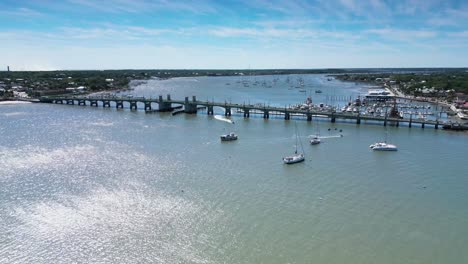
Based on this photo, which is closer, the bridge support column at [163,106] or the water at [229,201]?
the water at [229,201]

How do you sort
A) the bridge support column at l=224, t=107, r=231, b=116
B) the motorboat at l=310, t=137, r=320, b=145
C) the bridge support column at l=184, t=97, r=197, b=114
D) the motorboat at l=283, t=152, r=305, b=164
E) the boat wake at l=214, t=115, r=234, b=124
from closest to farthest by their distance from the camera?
the motorboat at l=283, t=152, r=305, b=164 → the motorboat at l=310, t=137, r=320, b=145 → the boat wake at l=214, t=115, r=234, b=124 → the bridge support column at l=224, t=107, r=231, b=116 → the bridge support column at l=184, t=97, r=197, b=114

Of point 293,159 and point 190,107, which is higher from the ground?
point 190,107

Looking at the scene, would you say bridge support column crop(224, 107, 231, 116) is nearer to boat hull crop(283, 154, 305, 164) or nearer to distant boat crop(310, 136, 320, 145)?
distant boat crop(310, 136, 320, 145)

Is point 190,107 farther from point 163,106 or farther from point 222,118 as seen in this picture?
point 222,118

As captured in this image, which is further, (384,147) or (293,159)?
(384,147)

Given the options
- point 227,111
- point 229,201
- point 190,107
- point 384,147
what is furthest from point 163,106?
point 229,201

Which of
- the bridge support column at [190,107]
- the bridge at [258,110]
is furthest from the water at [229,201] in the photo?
the bridge support column at [190,107]

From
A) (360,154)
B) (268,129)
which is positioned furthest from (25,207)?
(268,129)

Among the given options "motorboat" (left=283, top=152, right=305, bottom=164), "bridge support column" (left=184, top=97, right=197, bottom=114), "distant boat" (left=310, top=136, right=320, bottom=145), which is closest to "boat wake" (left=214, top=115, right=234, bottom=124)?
"bridge support column" (left=184, top=97, right=197, bottom=114)

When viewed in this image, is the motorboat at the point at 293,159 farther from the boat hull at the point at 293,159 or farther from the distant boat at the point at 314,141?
the distant boat at the point at 314,141
